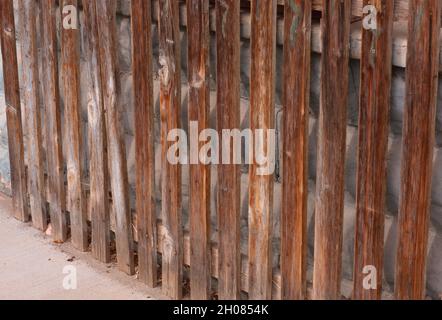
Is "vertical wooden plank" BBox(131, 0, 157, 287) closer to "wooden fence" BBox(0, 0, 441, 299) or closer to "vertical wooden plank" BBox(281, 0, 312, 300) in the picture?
"wooden fence" BBox(0, 0, 441, 299)

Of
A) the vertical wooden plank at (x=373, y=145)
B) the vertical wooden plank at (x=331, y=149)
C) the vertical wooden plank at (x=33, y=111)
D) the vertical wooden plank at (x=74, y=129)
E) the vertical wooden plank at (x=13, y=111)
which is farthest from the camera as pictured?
the vertical wooden plank at (x=13, y=111)

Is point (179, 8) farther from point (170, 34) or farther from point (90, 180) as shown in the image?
point (90, 180)

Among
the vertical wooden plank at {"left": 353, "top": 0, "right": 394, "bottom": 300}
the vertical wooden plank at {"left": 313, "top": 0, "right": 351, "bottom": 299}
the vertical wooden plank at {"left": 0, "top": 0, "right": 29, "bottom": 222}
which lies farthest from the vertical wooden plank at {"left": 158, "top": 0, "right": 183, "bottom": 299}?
the vertical wooden plank at {"left": 0, "top": 0, "right": 29, "bottom": 222}

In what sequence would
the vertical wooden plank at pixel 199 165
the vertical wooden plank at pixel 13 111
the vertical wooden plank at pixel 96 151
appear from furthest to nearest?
the vertical wooden plank at pixel 13 111
the vertical wooden plank at pixel 96 151
the vertical wooden plank at pixel 199 165

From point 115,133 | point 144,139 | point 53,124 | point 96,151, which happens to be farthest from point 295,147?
point 53,124

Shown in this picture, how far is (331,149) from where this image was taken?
3326mm

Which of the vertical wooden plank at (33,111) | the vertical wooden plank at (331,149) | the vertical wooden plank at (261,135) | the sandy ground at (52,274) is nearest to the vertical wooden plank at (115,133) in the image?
the sandy ground at (52,274)

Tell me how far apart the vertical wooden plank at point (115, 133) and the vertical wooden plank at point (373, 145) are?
1.35 m

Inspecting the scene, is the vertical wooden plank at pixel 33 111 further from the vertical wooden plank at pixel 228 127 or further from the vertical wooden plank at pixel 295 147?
the vertical wooden plank at pixel 295 147

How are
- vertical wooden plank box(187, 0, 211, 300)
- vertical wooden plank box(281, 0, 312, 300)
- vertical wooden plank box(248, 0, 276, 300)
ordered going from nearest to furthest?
vertical wooden plank box(281, 0, 312, 300) → vertical wooden plank box(248, 0, 276, 300) → vertical wooden plank box(187, 0, 211, 300)

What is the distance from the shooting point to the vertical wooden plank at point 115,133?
4.15 m

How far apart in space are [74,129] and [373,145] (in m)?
1.88

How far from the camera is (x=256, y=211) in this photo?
12.0 feet

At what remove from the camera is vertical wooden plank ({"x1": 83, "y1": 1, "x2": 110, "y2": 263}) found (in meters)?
4.27
